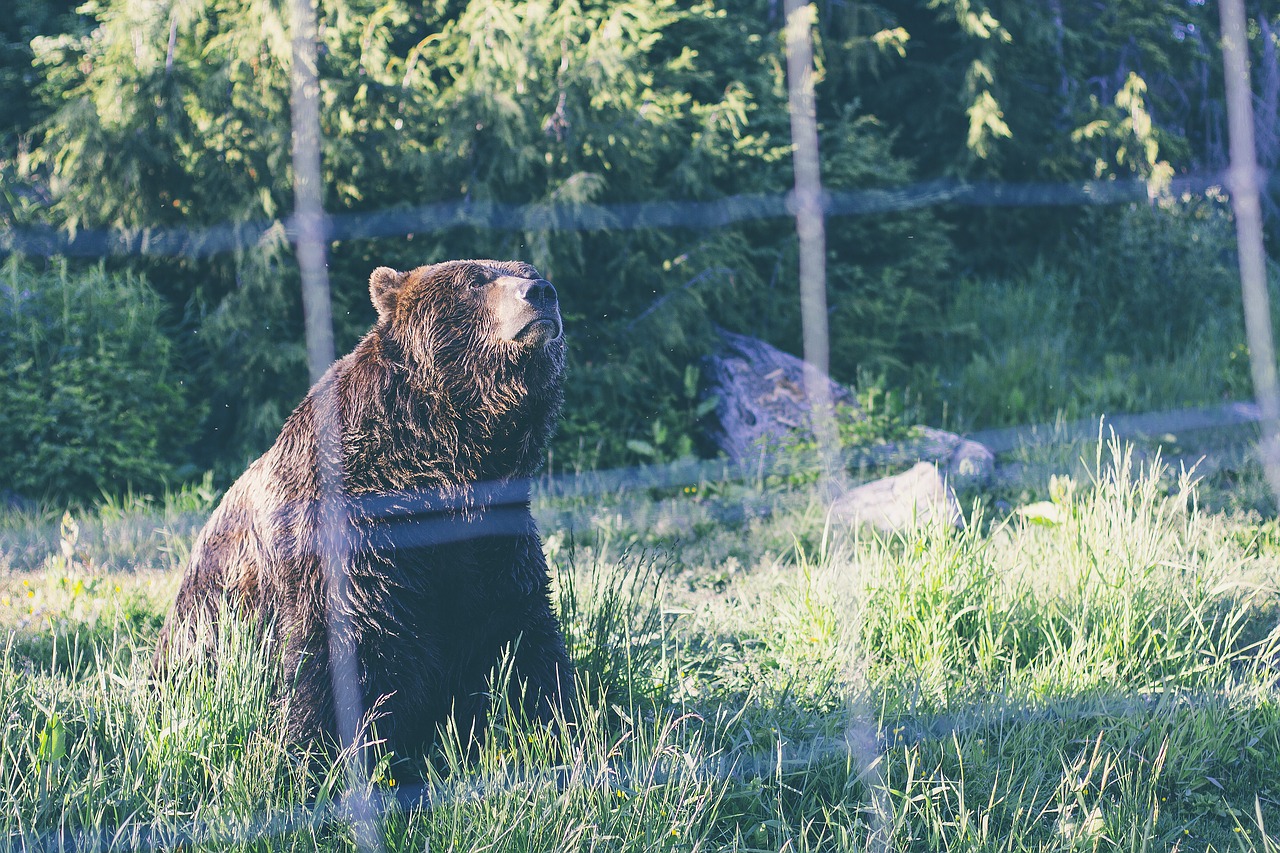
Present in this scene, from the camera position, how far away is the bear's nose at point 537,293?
2.24 meters

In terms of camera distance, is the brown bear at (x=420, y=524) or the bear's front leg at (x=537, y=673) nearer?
the brown bear at (x=420, y=524)

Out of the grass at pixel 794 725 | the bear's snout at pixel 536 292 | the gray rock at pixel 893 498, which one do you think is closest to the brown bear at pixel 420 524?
the bear's snout at pixel 536 292

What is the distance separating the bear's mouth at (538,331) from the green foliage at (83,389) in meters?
3.82

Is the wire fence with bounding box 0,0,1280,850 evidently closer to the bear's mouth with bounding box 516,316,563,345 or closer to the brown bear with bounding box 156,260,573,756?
the brown bear with bounding box 156,260,573,756

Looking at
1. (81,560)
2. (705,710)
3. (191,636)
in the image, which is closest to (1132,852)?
(705,710)

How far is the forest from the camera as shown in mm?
5566

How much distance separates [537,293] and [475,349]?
0.22 m

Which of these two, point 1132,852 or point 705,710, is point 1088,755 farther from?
point 705,710

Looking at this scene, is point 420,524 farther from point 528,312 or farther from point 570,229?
point 570,229

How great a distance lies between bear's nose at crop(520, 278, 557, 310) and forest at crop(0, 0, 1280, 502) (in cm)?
302

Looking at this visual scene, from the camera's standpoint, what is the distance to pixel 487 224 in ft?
18.5

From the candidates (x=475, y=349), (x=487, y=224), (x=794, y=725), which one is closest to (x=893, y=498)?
(x=794, y=725)

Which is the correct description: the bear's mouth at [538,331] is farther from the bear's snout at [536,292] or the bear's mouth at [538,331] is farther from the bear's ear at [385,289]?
the bear's ear at [385,289]

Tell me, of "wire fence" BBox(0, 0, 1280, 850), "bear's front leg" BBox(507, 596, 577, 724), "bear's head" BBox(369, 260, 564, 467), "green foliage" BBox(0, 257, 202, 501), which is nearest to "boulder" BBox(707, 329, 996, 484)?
"wire fence" BBox(0, 0, 1280, 850)
